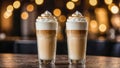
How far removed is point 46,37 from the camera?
1.86m

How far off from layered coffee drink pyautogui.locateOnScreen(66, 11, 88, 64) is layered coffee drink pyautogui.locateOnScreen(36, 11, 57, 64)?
9cm

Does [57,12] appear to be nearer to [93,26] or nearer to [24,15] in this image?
[24,15]

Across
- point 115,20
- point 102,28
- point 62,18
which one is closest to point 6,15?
point 62,18

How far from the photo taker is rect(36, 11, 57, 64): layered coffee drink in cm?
185

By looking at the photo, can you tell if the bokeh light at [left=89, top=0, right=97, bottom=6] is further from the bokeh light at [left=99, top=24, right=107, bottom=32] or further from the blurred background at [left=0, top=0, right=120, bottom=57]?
the bokeh light at [left=99, top=24, right=107, bottom=32]

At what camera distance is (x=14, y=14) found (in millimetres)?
7875

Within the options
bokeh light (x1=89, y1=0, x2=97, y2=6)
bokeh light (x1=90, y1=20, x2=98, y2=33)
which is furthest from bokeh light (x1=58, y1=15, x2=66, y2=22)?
bokeh light (x1=89, y1=0, x2=97, y2=6)

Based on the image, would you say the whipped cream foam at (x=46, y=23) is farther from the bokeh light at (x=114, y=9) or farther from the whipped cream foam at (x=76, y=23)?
the bokeh light at (x=114, y=9)

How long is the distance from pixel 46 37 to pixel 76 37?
16 cm

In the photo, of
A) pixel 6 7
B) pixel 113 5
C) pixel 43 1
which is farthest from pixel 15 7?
pixel 113 5

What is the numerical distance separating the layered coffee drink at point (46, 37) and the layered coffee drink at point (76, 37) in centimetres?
9

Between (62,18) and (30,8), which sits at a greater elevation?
(30,8)

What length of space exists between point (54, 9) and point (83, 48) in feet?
20.2

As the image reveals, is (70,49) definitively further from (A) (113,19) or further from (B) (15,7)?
(A) (113,19)
